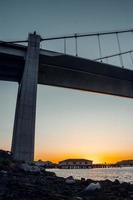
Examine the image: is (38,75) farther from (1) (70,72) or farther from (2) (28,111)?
(2) (28,111)

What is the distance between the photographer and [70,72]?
29484 millimetres

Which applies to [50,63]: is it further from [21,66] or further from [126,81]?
[126,81]

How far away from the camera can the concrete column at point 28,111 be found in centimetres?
1841

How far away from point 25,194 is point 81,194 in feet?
6.98

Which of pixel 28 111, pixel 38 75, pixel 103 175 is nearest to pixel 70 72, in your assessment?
pixel 38 75

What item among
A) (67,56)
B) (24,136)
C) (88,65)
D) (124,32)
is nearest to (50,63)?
(67,56)

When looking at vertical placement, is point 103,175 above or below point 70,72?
below

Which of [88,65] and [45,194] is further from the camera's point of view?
[88,65]

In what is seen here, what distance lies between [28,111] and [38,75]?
937 cm

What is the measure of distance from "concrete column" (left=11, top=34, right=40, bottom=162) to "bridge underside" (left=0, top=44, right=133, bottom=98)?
1173 mm

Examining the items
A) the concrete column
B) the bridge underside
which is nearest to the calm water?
the bridge underside

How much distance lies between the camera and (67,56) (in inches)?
981

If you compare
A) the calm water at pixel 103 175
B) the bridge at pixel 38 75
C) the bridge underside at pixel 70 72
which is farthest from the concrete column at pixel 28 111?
the calm water at pixel 103 175

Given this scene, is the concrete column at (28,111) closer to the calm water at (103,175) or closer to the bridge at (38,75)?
the bridge at (38,75)
